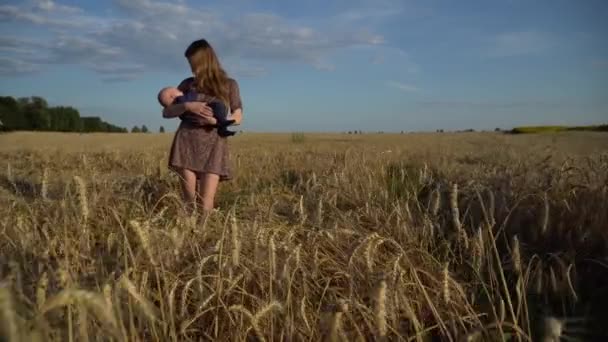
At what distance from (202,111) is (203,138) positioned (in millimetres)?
253

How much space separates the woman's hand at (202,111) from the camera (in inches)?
137

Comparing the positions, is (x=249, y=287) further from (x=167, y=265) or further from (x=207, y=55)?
(x=207, y=55)

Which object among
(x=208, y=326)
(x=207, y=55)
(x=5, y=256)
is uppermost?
(x=207, y=55)

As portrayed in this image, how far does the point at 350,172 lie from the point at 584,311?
2.68 metres

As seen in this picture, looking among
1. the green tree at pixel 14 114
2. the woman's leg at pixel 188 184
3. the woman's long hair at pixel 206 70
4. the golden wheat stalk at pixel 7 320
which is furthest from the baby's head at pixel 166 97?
the green tree at pixel 14 114

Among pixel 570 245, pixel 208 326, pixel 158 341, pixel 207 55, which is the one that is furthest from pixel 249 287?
pixel 207 55

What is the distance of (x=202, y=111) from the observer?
352 centimetres

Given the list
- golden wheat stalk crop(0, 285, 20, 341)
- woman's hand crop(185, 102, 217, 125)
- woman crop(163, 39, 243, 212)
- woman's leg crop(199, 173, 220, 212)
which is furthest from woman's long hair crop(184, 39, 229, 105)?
golden wheat stalk crop(0, 285, 20, 341)

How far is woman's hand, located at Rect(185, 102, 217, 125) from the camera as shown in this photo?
11.4 feet

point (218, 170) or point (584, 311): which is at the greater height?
point (218, 170)

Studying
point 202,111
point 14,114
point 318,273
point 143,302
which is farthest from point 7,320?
point 14,114

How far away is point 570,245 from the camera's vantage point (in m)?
2.13

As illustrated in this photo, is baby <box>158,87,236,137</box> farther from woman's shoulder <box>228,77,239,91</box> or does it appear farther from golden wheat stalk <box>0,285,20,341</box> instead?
golden wheat stalk <box>0,285,20,341</box>

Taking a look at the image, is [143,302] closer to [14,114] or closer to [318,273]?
[318,273]
